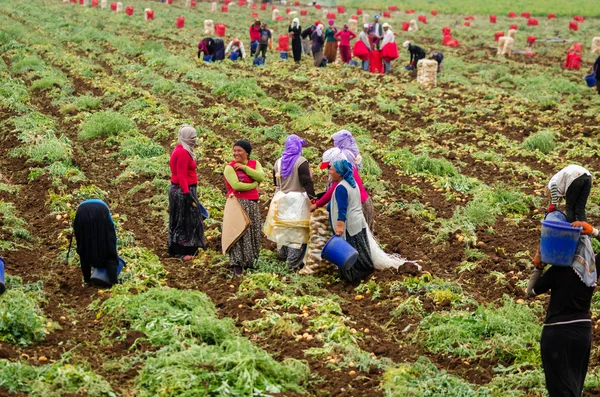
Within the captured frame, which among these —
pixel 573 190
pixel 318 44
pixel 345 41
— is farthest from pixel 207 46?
pixel 573 190

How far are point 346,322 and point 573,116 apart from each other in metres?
12.2

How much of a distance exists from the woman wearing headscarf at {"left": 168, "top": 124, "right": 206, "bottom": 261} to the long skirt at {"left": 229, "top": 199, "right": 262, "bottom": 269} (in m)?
0.74

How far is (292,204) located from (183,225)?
1.41m

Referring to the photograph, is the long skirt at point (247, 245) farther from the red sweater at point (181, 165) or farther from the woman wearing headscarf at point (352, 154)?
the woman wearing headscarf at point (352, 154)

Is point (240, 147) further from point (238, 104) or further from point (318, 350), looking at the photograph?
point (238, 104)

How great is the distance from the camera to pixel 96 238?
8.57 m

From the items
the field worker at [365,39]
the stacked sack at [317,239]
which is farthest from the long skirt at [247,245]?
the field worker at [365,39]

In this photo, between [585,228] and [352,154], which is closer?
[585,228]

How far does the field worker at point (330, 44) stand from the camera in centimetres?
2541

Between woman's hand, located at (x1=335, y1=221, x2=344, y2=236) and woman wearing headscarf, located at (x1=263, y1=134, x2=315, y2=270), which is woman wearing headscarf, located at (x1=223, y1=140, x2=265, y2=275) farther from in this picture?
woman's hand, located at (x1=335, y1=221, x2=344, y2=236)

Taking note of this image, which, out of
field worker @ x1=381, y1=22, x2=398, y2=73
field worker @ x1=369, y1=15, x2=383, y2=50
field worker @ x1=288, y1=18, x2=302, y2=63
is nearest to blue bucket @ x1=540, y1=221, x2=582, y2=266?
field worker @ x1=381, y1=22, x2=398, y2=73

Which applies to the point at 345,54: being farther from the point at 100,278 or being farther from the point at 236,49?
the point at 100,278

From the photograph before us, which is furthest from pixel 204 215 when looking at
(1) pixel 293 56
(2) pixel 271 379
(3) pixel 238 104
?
(1) pixel 293 56

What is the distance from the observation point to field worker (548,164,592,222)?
6379mm
